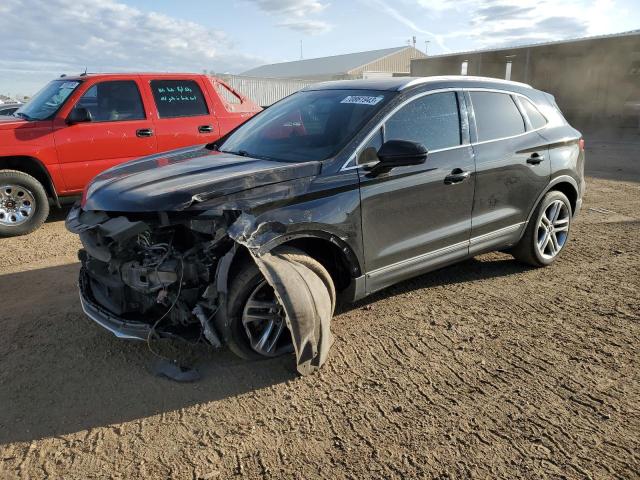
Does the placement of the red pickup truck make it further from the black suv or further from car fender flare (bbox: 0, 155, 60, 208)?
the black suv

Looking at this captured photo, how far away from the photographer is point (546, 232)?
504 cm

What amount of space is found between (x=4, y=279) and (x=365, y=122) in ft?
12.3

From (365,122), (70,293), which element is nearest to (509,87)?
(365,122)

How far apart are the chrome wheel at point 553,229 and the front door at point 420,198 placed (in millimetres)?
1190

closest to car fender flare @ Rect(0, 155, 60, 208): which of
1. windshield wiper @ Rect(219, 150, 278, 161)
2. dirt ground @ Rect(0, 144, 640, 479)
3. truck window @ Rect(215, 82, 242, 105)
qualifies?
dirt ground @ Rect(0, 144, 640, 479)

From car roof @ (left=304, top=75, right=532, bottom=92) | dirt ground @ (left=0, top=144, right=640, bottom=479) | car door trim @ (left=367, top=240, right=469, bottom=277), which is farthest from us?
car roof @ (left=304, top=75, right=532, bottom=92)

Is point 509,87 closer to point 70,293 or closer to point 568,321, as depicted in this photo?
point 568,321

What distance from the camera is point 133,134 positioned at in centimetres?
667

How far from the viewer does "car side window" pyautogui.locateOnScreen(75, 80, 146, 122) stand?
6.55 meters

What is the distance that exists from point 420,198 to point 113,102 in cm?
475

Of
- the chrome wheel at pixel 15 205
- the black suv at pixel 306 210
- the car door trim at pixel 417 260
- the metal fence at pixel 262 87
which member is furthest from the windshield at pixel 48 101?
the metal fence at pixel 262 87

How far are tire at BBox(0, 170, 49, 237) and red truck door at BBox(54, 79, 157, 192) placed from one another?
385mm

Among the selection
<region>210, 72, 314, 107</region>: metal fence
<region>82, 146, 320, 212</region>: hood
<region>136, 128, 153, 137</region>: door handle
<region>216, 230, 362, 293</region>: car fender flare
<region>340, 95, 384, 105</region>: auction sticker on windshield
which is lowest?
<region>216, 230, 362, 293</region>: car fender flare

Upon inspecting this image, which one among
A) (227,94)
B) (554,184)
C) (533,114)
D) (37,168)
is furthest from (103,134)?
(554,184)
